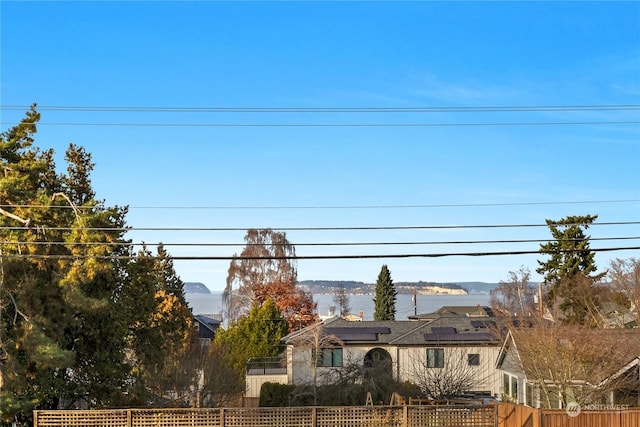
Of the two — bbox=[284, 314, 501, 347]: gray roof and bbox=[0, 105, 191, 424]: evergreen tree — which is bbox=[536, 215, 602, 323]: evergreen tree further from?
bbox=[0, 105, 191, 424]: evergreen tree

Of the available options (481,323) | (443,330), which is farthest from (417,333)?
(481,323)

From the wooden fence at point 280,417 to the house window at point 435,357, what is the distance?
17745 millimetres

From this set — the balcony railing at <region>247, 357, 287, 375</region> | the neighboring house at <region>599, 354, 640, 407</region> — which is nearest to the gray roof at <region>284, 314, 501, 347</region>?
the balcony railing at <region>247, 357, 287, 375</region>

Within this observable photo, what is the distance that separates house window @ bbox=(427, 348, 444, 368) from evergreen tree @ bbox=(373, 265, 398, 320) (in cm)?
2866

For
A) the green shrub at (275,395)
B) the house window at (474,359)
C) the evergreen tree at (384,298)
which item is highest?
the evergreen tree at (384,298)

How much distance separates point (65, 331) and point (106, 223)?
410 cm

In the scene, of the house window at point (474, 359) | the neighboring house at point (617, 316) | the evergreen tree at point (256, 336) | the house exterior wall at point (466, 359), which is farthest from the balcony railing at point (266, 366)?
the neighboring house at point (617, 316)

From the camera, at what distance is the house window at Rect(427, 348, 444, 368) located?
37.8m

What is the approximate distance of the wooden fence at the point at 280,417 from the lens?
64.0 ft

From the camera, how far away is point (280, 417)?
65.3 ft

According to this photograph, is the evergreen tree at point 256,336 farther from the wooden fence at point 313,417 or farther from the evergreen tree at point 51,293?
the wooden fence at point 313,417

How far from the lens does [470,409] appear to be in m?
20.2

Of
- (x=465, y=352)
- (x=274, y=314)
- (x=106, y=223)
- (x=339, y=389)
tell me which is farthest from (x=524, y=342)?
(x=274, y=314)

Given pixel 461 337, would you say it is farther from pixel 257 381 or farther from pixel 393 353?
pixel 257 381
